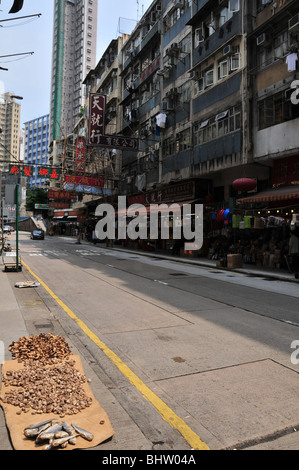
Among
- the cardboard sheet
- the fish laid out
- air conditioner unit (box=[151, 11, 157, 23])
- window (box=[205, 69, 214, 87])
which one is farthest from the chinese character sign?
the fish laid out

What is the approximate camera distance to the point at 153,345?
19.1ft

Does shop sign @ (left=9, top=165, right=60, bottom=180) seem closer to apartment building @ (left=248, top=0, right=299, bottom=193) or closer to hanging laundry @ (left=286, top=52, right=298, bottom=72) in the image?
apartment building @ (left=248, top=0, right=299, bottom=193)

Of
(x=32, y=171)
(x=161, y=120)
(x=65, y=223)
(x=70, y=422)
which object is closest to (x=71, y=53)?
(x=65, y=223)

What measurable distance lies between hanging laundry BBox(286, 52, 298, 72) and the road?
424 inches

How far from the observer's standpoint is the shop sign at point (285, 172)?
17.3 m

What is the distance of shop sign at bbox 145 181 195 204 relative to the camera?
2592 cm

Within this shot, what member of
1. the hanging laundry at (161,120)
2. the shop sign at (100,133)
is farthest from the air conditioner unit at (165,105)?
the shop sign at (100,133)

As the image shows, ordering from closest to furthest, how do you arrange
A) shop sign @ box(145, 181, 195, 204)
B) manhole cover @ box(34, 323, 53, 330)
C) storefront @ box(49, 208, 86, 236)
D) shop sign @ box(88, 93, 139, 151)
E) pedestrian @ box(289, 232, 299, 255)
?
1. manhole cover @ box(34, 323, 53, 330)
2. pedestrian @ box(289, 232, 299, 255)
3. shop sign @ box(145, 181, 195, 204)
4. shop sign @ box(88, 93, 139, 151)
5. storefront @ box(49, 208, 86, 236)

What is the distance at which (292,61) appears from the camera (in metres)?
16.0

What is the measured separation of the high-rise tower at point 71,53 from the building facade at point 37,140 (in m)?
31.9

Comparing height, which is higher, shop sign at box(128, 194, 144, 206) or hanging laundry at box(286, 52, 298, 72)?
hanging laundry at box(286, 52, 298, 72)

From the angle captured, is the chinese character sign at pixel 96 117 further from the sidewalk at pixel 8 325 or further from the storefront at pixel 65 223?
the storefront at pixel 65 223

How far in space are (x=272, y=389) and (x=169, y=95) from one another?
93.1 ft

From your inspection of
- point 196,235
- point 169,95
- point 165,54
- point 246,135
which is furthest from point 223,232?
point 165,54
